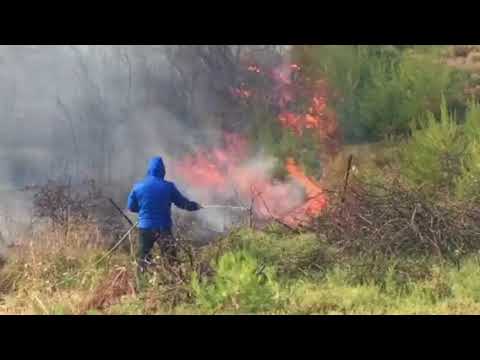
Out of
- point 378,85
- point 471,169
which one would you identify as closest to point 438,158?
point 471,169

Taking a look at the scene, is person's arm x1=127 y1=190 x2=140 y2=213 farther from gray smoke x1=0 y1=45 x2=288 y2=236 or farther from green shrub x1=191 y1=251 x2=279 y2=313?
gray smoke x1=0 y1=45 x2=288 y2=236

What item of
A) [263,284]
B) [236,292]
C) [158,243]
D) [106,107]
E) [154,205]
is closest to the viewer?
[236,292]

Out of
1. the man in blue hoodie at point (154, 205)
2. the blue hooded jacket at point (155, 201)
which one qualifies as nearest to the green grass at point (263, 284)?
the man in blue hoodie at point (154, 205)

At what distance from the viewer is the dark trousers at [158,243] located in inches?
372

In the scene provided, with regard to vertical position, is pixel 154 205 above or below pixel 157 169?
below

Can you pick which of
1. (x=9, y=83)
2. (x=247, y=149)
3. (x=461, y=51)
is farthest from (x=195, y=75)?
(x=461, y=51)

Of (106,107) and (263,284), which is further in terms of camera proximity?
(106,107)

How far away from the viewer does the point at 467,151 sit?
39.8 feet

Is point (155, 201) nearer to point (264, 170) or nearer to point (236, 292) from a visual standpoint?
point (236, 292)

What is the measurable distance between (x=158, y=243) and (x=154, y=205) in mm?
529

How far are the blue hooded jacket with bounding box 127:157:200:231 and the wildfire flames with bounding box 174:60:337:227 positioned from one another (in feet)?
8.41

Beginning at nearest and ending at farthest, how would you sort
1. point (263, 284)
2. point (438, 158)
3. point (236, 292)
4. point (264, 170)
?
point (236, 292) → point (263, 284) → point (438, 158) → point (264, 170)

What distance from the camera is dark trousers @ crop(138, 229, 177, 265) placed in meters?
9.44

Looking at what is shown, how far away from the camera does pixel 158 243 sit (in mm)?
9625
